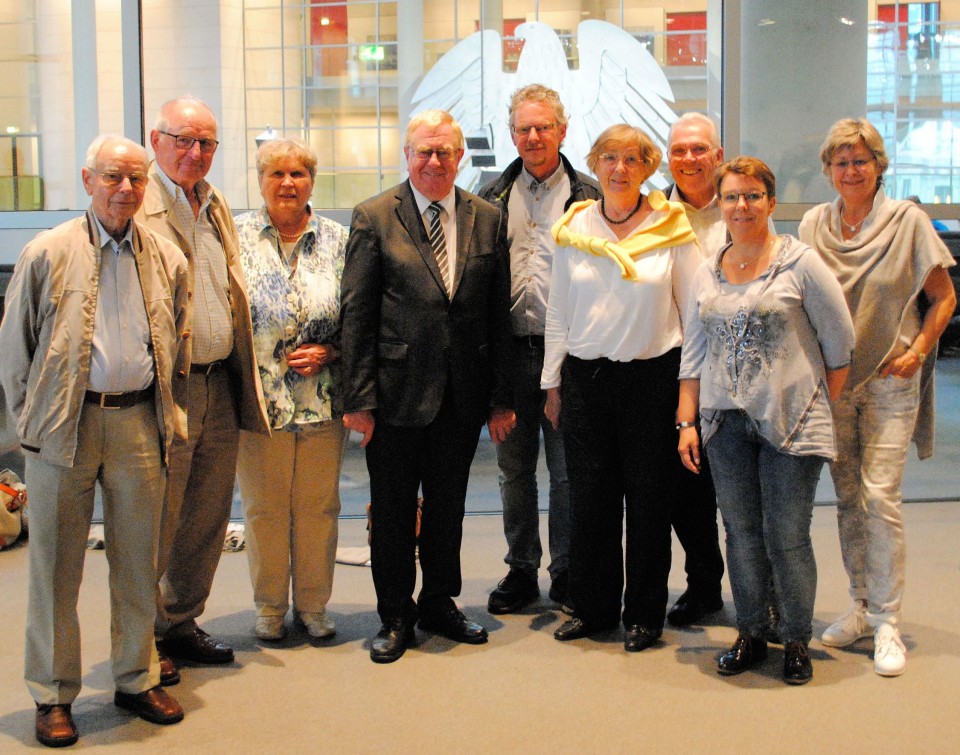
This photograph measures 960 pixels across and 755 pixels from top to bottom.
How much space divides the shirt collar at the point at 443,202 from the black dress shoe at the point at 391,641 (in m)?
1.31

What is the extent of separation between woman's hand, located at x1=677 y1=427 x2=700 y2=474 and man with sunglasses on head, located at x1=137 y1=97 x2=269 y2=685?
49.5 inches

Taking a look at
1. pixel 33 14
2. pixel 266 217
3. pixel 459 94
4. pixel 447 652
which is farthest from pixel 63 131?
pixel 447 652

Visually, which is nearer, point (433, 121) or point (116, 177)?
point (116, 177)

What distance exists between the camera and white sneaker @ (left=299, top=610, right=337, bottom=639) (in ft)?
11.7

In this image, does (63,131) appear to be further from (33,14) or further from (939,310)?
(939,310)

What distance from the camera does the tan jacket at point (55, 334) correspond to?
2.68 meters

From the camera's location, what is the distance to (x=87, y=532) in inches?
112

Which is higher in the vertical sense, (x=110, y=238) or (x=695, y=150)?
(x=695, y=150)

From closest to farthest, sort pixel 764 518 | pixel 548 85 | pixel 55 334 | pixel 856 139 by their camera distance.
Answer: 1. pixel 55 334
2. pixel 764 518
3. pixel 856 139
4. pixel 548 85

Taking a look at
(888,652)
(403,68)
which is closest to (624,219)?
(888,652)

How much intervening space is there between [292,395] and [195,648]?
0.83 m

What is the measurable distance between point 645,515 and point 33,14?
4.26 meters

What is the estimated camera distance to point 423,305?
3.33 metres

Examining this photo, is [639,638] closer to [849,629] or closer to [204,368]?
[849,629]
